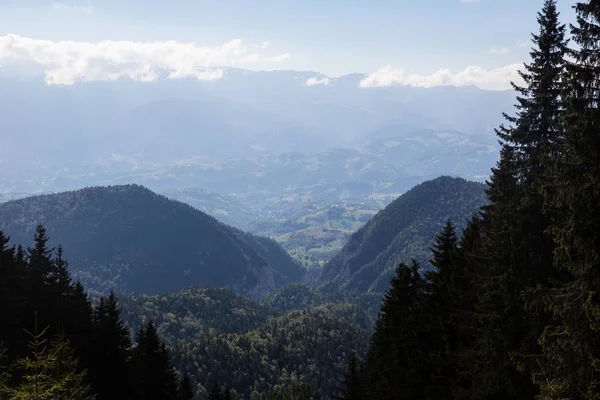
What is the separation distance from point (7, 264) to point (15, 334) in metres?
6.42

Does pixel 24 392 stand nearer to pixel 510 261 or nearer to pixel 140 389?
pixel 510 261

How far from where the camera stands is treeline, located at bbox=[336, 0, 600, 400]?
41.5 feet

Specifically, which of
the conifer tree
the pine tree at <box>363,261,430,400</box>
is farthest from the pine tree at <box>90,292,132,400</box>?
the conifer tree

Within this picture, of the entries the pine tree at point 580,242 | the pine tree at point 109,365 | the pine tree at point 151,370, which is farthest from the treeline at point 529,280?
the pine tree at point 109,365

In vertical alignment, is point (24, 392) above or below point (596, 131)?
below

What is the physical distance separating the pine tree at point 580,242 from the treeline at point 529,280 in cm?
3

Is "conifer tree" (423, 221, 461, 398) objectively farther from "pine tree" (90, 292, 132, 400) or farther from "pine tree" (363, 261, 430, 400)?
"pine tree" (90, 292, 132, 400)

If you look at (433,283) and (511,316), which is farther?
(433,283)

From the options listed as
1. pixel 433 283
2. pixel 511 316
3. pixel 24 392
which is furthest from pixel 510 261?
pixel 24 392

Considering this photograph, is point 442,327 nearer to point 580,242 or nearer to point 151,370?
point 580,242

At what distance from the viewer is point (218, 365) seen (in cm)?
17612

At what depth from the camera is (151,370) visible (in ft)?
158

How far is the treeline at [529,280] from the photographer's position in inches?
498

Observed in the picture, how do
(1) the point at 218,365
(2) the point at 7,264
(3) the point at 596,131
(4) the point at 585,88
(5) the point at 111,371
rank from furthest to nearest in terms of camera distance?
(1) the point at 218,365
(5) the point at 111,371
(2) the point at 7,264
(4) the point at 585,88
(3) the point at 596,131
